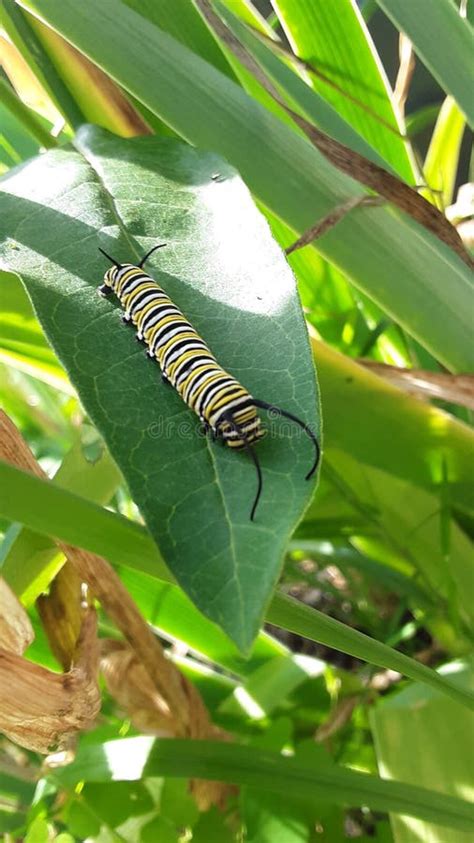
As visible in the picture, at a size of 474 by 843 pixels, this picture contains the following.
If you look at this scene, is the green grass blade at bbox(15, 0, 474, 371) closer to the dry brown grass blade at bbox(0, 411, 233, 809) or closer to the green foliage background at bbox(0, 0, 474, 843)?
the green foliage background at bbox(0, 0, 474, 843)

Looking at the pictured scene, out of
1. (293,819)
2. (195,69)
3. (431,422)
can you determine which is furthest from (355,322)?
(293,819)

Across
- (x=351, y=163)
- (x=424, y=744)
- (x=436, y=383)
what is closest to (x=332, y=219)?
(x=351, y=163)

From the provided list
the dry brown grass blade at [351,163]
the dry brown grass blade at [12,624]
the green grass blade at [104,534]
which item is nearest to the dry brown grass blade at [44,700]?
the dry brown grass blade at [12,624]

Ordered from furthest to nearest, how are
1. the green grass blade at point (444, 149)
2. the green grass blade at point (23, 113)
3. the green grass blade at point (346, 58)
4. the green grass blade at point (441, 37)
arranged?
the green grass blade at point (444, 149)
the green grass blade at point (346, 58)
the green grass blade at point (23, 113)
the green grass blade at point (441, 37)

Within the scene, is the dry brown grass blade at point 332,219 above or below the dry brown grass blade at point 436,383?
above

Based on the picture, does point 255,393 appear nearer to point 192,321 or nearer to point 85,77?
point 192,321

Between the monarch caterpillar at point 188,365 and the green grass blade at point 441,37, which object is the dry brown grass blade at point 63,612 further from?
the green grass blade at point 441,37

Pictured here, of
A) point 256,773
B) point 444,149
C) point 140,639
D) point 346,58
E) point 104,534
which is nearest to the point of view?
point 104,534
